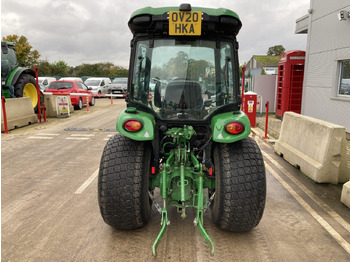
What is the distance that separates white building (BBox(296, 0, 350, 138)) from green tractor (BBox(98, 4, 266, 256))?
7.00 meters

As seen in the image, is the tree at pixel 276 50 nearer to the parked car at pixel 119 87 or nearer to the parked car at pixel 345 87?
the parked car at pixel 119 87

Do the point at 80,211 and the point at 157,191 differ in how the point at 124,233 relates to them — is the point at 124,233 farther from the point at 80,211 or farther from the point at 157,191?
the point at 157,191

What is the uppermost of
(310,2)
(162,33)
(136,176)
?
(310,2)

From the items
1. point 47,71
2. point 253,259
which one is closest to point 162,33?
point 253,259

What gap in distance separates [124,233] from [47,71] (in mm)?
51884

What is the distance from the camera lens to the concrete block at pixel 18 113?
436 inches

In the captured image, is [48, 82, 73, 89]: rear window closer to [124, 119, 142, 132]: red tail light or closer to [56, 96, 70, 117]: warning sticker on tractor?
[56, 96, 70, 117]: warning sticker on tractor

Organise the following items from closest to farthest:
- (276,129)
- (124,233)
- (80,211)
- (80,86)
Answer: (124,233) < (80,211) < (276,129) < (80,86)

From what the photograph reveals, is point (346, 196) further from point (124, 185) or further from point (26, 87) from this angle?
point (26, 87)

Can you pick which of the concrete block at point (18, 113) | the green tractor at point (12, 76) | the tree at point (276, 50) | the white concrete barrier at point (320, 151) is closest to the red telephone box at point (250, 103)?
the white concrete barrier at point (320, 151)

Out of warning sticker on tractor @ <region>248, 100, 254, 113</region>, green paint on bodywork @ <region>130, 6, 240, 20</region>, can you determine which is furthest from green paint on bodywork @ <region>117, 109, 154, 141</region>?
warning sticker on tractor @ <region>248, 100, 254, 113</region>

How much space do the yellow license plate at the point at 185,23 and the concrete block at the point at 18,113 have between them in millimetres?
9453

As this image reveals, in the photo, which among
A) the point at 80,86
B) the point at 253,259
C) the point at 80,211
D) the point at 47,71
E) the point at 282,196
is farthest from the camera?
the point at 47,71

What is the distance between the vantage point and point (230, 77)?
12.6 feet
